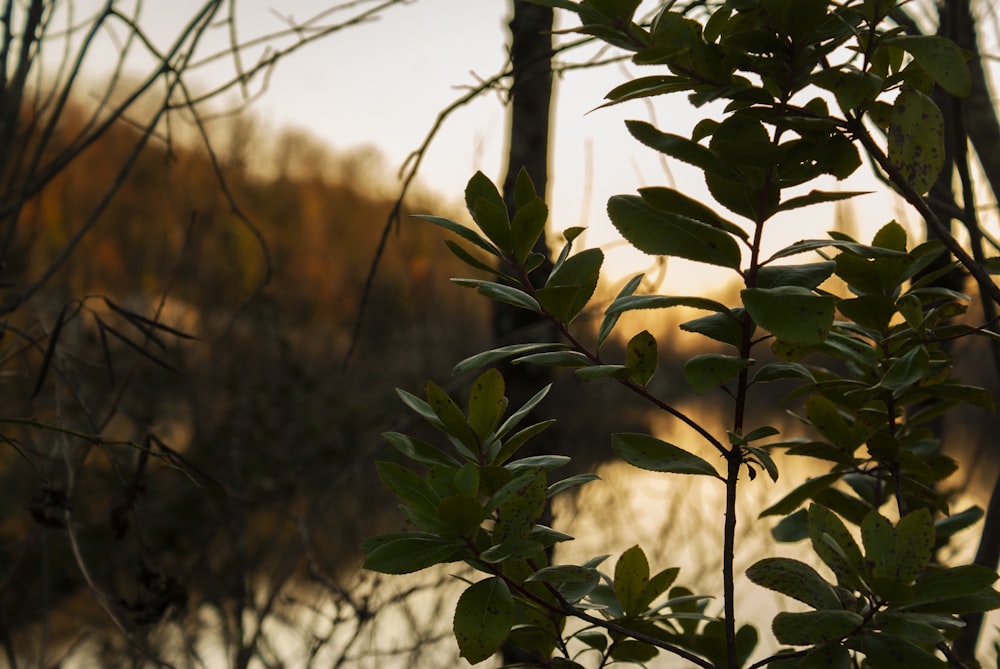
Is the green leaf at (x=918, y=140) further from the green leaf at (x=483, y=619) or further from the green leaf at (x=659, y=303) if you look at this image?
the green leaf at (x=483, y=619)

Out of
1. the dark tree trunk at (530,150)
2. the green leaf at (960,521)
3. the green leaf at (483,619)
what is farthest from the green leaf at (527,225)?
the dark tree trunk at (530,150)

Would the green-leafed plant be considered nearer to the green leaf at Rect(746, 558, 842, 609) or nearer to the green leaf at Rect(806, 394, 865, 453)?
the green leaf at Rect(746, 558, 842, 609)

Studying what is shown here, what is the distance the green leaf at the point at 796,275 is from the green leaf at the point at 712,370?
53 mm

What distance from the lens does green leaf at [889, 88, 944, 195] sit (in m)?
0.60

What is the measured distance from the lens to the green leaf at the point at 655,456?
0.58 m

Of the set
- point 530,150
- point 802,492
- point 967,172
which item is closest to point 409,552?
point 802,492

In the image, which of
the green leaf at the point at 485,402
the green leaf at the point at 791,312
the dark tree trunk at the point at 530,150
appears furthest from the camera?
the dark tree trunk at the point at 530,150

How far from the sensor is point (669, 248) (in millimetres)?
556

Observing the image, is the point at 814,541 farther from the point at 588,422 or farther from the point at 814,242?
the point at 588,422

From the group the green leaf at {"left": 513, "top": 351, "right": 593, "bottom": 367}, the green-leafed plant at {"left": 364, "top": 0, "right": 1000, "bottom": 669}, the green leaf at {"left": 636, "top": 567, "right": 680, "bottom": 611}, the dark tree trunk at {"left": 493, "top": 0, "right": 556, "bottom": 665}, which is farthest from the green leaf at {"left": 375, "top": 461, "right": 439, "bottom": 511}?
the dark tree trunk at {"left": 493, "top": 0, "right": 556, "bottom": 665}

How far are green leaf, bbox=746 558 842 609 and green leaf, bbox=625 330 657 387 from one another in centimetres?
15

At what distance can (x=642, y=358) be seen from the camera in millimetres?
611

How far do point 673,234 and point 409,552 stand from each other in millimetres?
251

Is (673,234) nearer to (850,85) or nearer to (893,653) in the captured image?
(850,85)
